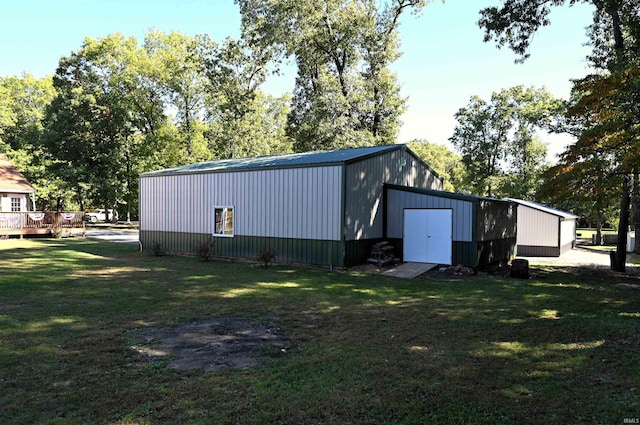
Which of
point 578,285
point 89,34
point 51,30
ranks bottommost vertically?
point 578,285

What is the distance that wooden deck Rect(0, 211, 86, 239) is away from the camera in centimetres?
2489

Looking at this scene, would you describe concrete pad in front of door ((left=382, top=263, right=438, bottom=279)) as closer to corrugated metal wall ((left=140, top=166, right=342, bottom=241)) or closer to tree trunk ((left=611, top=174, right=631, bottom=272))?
corrugated metal wall ((left=140, top=166, right=342, bottom=241))

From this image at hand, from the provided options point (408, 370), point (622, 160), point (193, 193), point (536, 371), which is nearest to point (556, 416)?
point (536, 371)

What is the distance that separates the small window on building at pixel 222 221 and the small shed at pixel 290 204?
0.13 ft

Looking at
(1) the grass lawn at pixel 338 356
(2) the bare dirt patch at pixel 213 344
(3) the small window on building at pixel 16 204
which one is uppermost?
(3) the small window on building at pixel 16 204

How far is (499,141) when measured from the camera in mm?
34875

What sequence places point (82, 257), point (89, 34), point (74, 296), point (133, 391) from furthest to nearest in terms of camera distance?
point (89, 34), point (82, 257), point (74, 296), point (133, 391)

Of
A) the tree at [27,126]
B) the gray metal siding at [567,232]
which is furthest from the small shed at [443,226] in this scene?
the tree at [27,126]

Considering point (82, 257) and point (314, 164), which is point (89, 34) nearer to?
point (82, 257)

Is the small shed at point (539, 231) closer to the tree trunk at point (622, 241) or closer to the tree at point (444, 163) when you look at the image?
the tree trunk at point (622, 241)

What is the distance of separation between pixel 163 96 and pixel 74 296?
32776mm

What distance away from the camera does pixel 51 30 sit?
21.0m

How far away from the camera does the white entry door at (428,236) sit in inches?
553

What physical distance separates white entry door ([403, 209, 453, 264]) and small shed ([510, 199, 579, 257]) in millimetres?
8560
